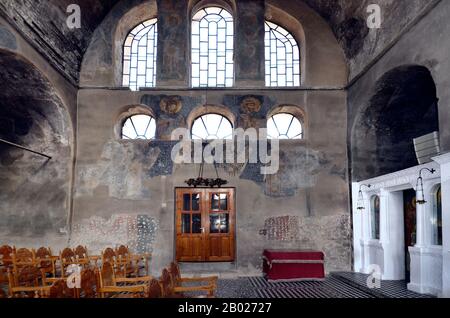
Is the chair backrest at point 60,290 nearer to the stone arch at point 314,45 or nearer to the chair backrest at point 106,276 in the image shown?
the chair backrest at point 106,276

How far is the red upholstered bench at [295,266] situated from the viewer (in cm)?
1157

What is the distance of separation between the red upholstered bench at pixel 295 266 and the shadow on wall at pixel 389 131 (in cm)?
320

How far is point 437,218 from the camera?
923cm

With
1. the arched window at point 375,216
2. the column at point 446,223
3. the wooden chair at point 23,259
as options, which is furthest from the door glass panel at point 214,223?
the column at point 446,223

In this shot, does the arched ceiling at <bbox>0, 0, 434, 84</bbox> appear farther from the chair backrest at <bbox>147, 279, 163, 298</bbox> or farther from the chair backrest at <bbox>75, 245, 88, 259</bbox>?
the chair backrest at <bbox>147, 279, 163, 298</bbox>

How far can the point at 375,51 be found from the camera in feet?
38.8

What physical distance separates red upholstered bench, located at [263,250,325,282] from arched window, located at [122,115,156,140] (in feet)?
18.9

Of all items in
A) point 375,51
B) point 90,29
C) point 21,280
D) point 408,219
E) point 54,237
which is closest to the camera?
point 21,280

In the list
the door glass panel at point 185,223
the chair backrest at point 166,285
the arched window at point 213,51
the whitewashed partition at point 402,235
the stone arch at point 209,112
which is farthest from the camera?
the arched window at point 213,51

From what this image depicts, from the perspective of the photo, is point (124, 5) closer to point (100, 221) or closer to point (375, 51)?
point (100, 221)

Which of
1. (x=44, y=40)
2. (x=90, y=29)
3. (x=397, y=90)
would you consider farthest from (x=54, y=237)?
Result: (x=397, y=90)

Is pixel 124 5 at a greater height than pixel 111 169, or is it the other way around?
pixel 124 5

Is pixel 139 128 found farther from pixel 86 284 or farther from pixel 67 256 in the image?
pixel 86 284

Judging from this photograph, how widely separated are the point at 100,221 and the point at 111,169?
1668mm
